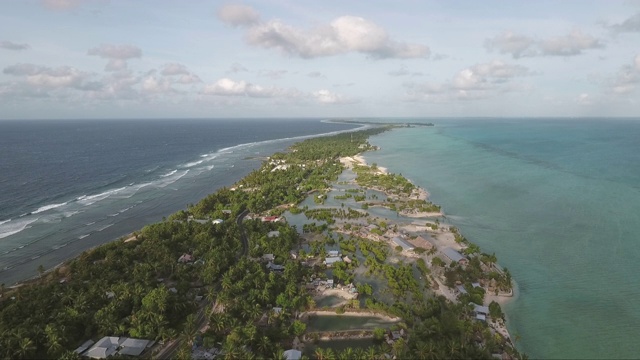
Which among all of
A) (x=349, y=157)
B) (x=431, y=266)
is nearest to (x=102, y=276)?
(x=431, y=266)

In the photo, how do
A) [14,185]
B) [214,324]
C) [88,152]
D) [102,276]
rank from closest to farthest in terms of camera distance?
[214,324], [102,276], [14,185], [88,152]

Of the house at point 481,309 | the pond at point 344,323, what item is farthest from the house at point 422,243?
the pond at point 344,323

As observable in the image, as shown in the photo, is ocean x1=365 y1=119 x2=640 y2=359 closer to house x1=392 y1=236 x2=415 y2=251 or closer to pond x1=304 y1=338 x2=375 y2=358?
house x1=392 y1=236 x2=415 y2=251

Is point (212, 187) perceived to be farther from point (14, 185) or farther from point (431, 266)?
point (431, 266)

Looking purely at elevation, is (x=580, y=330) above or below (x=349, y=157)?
below

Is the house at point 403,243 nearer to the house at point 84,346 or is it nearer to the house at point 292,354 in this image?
the house at point 292,354

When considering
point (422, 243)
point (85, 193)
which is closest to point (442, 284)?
point (422, 243)

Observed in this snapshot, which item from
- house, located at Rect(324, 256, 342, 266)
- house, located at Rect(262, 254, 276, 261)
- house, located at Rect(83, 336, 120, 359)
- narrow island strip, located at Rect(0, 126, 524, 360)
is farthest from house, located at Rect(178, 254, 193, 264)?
house, located at Rect(324, 256, 342, 266)
